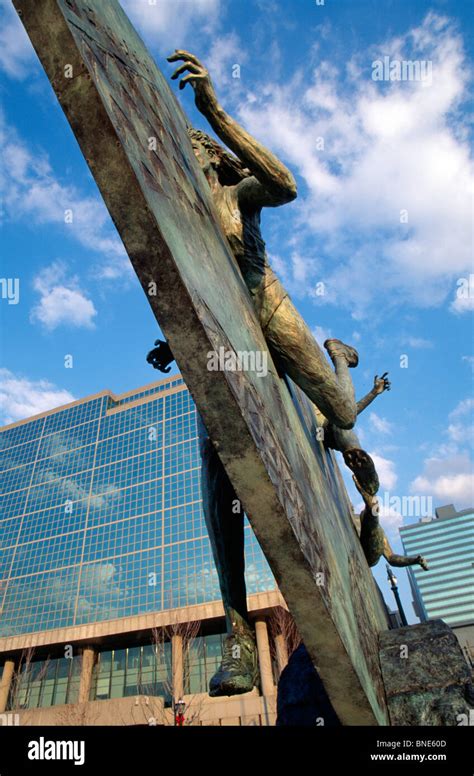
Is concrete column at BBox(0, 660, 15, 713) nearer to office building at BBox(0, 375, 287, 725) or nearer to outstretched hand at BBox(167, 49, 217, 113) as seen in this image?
office building at BBox(0, 375, 287, 725)

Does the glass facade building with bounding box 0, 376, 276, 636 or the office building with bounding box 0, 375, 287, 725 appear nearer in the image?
the office building with bounding box 0, 375, 287, 725

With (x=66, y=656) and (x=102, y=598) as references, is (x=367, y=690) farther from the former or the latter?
(x=66, y=656)

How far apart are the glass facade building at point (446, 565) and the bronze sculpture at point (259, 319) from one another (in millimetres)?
165909

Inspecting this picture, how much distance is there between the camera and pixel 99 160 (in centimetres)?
132

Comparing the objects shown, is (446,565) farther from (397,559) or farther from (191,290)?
(191,290)

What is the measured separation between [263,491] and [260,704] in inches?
1412

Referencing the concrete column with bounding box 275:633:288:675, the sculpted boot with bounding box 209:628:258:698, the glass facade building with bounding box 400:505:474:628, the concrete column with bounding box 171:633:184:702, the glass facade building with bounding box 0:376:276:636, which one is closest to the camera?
the sculpted boot with bounding box 209:628:258:698

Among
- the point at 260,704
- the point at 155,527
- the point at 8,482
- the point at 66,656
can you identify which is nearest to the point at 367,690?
the point at 260,704

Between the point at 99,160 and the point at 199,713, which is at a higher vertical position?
the point at 199,713

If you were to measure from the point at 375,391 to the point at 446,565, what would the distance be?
180811mm

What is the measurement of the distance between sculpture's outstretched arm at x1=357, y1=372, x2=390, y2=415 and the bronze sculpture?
52.5 inches

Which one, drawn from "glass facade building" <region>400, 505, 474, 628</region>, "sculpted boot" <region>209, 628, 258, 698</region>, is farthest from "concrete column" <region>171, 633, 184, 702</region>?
"glass facade building" <region>400, 505, 474, 628</region>

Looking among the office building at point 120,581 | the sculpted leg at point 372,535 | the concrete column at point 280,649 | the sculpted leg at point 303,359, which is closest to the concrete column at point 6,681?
the office building at point 120,581

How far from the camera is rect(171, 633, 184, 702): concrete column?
36719 millimetres
